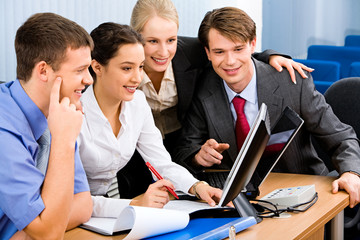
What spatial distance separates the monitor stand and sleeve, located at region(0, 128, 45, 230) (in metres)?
0.61

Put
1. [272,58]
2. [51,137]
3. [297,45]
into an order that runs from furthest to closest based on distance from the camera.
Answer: [297,45], [272,58], [51,137]

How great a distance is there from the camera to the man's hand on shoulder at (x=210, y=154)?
6.98ft

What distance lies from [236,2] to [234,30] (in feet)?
12.8

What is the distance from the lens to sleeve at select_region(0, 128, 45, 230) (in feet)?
4.33

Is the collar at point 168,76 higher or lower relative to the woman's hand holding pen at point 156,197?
higher

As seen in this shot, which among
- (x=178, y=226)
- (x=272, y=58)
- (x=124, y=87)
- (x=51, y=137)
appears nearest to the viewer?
(x=51, y=137)

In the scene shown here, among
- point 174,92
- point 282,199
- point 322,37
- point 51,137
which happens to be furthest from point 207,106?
point 322,37

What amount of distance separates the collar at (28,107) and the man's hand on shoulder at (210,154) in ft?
2.72

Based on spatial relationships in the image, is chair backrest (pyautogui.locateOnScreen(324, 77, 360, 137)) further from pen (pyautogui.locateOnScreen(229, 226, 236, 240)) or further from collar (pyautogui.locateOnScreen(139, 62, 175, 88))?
pen (pyautogui.locateOnScreen(229, 226, 236, 240))

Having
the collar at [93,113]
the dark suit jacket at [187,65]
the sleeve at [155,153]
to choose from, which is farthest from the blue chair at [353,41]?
the collar at [93,113]

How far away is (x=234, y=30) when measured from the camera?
2277 millimetres

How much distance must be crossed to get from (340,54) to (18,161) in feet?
16.8

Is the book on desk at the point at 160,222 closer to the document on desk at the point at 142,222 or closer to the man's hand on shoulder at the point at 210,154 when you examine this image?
the document on desk at the point at 142,222

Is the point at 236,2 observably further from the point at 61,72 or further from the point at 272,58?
the point at 61,72
